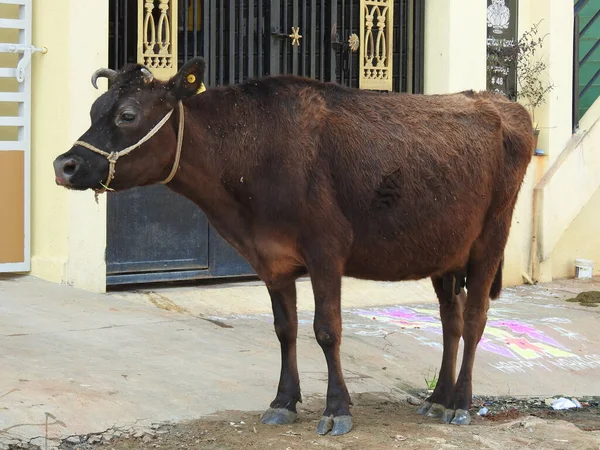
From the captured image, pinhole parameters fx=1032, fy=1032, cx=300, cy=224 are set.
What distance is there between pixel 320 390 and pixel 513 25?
6590 millimetres

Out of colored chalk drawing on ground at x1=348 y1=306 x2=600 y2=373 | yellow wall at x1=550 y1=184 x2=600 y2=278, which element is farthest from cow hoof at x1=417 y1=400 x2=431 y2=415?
yellow wall at x1=550 y1=184 x2=600 y2=278

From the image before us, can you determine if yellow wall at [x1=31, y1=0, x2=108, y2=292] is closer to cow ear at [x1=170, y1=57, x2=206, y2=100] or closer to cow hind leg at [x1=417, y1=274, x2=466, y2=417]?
cow ear at [x1=170, y1=57, x2=206, y2=100]

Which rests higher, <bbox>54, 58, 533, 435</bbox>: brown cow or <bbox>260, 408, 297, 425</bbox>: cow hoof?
<bbox>54, 58, 533, 435</bbox>: brown cow

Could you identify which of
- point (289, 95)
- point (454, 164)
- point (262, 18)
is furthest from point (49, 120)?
point (454, 164)

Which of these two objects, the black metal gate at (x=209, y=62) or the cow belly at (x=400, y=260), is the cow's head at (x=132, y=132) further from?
the black metal gate at (x=209, y=62)

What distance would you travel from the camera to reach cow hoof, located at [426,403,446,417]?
6.68m

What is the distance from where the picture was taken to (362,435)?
19.3 ft

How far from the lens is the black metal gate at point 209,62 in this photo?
367 inches

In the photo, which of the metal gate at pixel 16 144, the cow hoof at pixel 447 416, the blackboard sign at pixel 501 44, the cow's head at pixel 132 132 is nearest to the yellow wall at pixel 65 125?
the metal gate at pixel 16 144

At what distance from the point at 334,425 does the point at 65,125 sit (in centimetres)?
418

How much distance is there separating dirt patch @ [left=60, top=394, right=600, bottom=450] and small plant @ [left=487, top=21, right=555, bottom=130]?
Result: 20.2 feet

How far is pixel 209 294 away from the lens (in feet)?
30.8

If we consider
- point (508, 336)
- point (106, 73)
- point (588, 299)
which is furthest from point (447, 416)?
point (588, 299)

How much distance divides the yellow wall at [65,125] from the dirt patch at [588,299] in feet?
16.2
